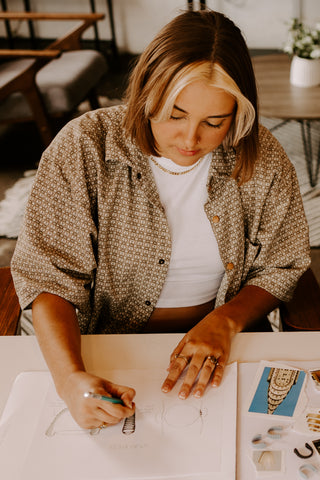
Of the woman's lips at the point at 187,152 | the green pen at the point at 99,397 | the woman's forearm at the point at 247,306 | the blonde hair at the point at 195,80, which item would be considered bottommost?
the woman's forearm at the point at 247,306

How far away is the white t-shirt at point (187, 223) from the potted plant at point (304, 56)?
2.10 metres

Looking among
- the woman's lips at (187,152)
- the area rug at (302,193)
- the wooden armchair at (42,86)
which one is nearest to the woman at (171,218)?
the woman's lips at (187,152)

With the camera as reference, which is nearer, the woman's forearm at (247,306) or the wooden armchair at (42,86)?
the woman's forearm at (247,306)

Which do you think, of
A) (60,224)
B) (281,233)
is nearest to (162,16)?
(281,233)

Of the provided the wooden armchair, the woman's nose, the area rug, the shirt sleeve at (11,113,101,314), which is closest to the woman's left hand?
the shirt sleeve at (11,113,101,314)

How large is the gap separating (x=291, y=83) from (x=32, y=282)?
8.09 ft

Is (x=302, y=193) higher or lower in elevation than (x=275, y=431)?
lower

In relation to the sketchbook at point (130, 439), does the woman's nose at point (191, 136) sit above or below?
above

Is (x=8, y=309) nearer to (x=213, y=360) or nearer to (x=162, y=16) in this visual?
(x=213, y=360)

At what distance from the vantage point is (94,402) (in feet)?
2.59

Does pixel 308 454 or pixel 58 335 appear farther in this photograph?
pixel 58 335

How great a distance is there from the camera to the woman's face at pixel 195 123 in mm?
904

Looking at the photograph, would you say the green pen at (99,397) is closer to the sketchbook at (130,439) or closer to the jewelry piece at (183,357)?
the sketchbook at (130,439)

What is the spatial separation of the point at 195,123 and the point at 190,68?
0.09 metres
